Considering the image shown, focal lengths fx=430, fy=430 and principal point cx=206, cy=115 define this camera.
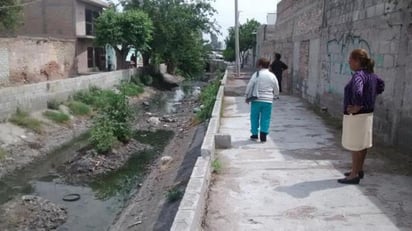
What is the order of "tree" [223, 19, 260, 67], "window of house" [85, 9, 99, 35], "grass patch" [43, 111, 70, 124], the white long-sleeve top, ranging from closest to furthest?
1. the white long-sleeve top
2. "grass patch" [43, 111, 70, 124]
3. "window of house" [85, 9, 99, 35]
4. "tree" [223, 19, 260, 67]

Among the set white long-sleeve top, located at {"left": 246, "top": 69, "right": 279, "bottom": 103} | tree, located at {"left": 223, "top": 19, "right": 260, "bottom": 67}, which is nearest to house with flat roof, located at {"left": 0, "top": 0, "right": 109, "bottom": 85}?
white long-sleeve top, located at {"left": 246, "top": 69, "right": 279, "bottom": 103}

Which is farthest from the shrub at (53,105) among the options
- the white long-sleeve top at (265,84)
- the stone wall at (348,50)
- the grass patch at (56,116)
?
the white long-sleeve top at (265,84)

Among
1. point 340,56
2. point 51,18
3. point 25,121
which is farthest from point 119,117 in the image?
point 51,18

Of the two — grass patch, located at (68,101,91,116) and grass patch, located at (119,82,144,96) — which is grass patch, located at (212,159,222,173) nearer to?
grass patch, located at (68,101,91,116)

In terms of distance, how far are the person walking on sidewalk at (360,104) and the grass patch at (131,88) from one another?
1963 cm

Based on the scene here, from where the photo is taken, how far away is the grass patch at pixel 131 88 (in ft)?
80.6

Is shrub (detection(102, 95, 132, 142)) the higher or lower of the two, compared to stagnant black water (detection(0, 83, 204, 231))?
higher

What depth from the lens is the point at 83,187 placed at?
10.1 m

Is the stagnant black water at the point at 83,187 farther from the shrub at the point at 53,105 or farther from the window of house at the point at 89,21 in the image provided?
the window of house at the point at 89,21

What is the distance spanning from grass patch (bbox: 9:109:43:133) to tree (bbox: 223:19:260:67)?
3872cm

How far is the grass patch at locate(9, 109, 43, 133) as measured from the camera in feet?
43.5

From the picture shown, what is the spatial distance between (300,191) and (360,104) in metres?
1.31

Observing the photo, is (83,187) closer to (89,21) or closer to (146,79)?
(146,79)

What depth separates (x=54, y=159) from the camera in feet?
40.3
